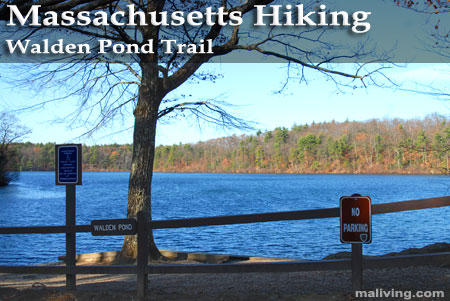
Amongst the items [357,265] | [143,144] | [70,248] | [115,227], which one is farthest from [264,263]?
[143,144]

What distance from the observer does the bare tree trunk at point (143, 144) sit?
12.3 m

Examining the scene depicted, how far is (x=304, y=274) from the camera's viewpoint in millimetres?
9336

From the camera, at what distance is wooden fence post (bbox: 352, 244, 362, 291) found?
20.4 feet

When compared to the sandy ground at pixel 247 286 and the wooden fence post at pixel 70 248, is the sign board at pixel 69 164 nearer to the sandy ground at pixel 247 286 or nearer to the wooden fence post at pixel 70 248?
the wooden fence post at pixel 70 248

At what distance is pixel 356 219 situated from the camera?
620cm

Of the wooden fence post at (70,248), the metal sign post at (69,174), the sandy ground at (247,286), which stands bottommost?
the sandy ground at (247,286)

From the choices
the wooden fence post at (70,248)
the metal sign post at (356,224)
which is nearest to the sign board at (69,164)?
the wooden fence post at (70,248)

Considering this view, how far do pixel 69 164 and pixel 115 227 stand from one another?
1411 mm

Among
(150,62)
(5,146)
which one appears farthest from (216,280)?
(5,146)

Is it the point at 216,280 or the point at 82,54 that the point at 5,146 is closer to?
the point at 82,54

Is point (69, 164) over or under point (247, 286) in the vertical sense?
over

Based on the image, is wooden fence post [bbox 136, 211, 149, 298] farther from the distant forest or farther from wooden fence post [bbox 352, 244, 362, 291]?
the distant forest

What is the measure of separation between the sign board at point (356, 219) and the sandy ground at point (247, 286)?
74 cm

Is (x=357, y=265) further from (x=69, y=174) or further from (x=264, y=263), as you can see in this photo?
(x=69, y=174)
